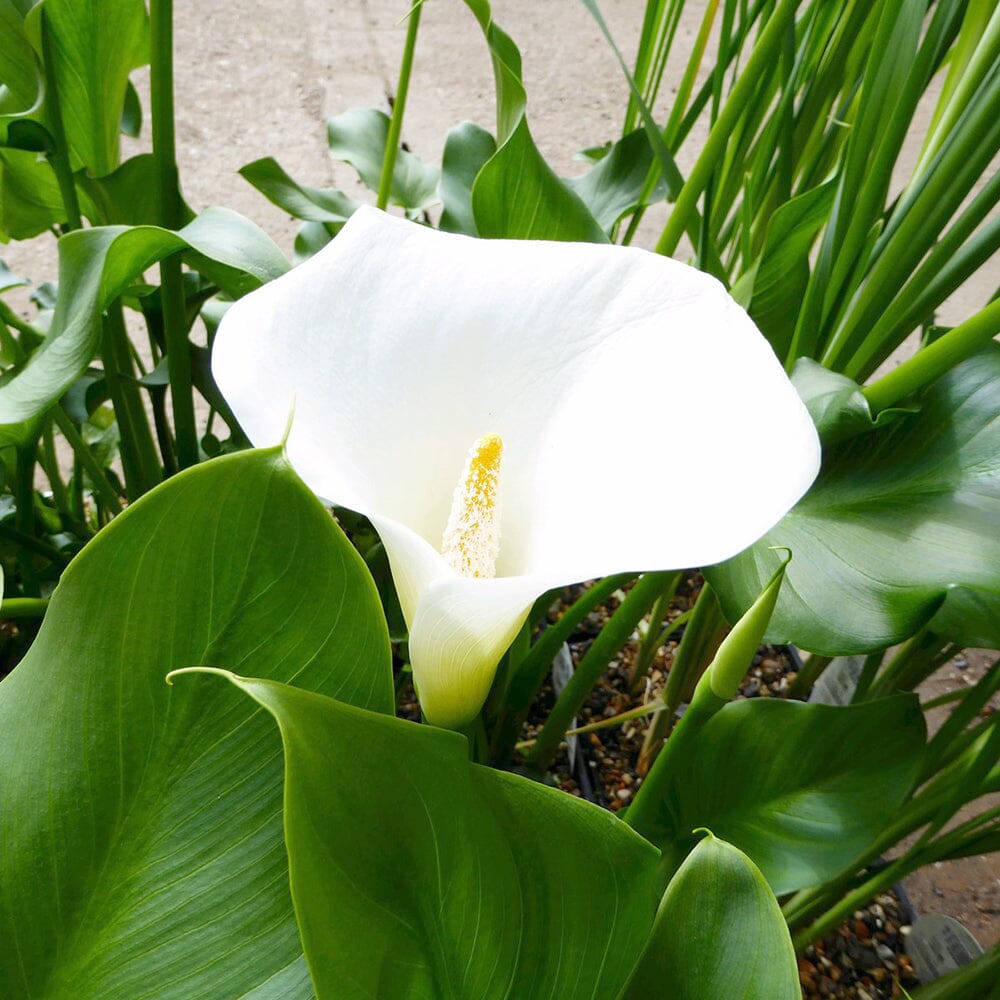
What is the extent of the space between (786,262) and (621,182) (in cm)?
15

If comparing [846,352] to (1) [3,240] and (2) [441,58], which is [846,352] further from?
(2) [441,58]

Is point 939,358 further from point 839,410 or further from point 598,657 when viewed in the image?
point 598,657

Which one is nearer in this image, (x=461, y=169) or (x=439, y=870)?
(x=439, y=870)

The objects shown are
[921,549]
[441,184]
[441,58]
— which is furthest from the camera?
[441,58]

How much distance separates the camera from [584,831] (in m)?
0.26

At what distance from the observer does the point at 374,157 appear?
0.67 m

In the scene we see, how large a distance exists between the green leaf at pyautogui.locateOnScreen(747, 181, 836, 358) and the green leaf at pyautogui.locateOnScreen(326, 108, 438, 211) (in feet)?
0.91

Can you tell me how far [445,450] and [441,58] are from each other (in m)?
1.63

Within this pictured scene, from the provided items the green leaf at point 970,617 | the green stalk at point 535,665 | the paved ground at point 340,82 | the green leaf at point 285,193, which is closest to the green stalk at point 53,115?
the green leaf at point 285,193

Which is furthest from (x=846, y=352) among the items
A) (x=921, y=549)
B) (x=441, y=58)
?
(x=441, y=58)

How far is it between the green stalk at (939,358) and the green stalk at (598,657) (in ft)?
0.41

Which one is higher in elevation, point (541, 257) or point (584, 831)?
point (541, 257)

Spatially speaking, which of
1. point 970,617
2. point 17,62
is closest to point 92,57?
point 17,62

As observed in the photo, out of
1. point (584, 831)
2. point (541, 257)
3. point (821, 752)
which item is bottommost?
point (821, 752)
